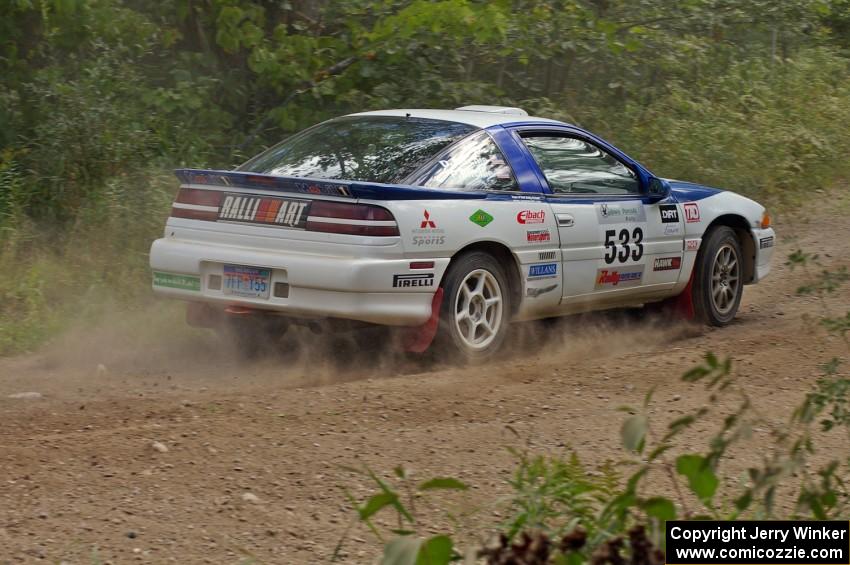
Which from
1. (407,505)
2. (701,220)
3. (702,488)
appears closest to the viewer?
(702,488)

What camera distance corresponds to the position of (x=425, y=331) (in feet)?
22.6

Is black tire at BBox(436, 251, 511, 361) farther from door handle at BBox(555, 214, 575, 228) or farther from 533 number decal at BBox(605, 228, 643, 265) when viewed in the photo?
→ 533 number decal at BBox(605, 228, 643, 265)

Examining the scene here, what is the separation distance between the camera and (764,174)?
13156 mm

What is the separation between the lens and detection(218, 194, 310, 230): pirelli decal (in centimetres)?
675

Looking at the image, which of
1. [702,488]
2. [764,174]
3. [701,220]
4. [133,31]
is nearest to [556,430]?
[702,488]

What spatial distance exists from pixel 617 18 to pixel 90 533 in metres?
10.4

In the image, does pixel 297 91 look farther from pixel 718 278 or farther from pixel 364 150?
pixel 718 278

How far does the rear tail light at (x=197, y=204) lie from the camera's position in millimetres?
7082

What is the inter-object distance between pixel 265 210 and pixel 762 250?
13.6ft

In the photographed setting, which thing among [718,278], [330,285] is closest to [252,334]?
[330,285]

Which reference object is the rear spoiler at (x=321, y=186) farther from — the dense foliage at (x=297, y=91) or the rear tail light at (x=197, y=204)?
the dense foliage at (x=297, y=91)

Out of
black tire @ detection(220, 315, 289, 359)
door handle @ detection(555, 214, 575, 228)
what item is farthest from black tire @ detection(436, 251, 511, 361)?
black tire @ detection(220, 315, 289, 359)

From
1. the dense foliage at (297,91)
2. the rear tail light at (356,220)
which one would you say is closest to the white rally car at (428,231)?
the rear tail light at (356,220)

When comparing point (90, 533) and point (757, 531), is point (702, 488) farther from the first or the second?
point (90, 533)
